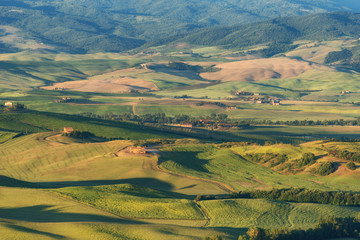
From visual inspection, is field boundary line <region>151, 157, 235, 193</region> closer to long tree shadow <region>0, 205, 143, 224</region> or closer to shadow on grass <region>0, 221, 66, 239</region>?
long tree shadow <region>0, 205, 143, 224</region>

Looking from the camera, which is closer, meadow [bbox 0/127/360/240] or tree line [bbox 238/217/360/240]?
tree line [bbox 238/217/360/240]

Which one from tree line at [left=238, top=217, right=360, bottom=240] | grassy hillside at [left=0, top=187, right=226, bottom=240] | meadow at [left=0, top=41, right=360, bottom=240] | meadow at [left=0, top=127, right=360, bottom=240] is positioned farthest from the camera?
meadow at [left=0, top=41, right=360, bottom=240]

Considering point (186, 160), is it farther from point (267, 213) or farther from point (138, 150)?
point (267, 213)

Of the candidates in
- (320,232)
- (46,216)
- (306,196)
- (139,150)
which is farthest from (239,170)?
(46,216)

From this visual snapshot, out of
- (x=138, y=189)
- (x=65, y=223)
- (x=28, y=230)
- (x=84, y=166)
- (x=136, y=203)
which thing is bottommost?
(x=84, y=166)

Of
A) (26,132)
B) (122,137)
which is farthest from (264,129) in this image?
(26,132)

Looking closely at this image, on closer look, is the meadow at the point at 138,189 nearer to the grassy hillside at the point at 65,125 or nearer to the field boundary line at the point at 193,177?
the field boundary line at the point at 193,177

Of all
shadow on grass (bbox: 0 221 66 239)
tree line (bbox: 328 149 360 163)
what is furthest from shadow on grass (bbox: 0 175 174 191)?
tree line (bbox: 328 149 360 163)

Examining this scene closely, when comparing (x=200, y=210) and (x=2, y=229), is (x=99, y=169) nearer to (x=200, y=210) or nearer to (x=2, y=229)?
(x=200, y=210)
